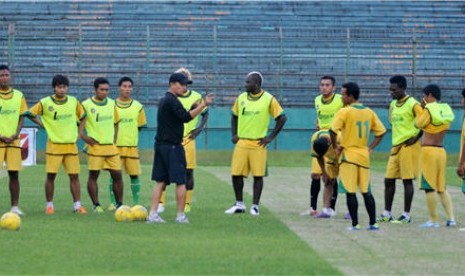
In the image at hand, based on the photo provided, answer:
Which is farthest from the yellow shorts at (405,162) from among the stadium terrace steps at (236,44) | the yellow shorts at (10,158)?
the stadium terrace steps at (236,44)

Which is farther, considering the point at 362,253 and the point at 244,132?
the point at 244,132

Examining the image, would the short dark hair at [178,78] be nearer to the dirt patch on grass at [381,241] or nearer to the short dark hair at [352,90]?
the short dark hair at [352,90]

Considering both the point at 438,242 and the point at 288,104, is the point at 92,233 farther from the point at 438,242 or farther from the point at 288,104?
the point at 288,104

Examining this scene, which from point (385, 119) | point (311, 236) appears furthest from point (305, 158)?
point (311, 236)

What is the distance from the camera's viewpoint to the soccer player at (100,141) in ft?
61.2

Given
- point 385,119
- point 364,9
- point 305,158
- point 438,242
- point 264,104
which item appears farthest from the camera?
point 364,9

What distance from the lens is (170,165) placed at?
54.1ft

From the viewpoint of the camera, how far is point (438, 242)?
14.5 meters

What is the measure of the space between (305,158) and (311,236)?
27.0 metres

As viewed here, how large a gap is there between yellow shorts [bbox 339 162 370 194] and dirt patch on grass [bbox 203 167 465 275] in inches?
23.1

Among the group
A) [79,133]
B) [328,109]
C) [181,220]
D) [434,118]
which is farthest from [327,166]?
[79,133]

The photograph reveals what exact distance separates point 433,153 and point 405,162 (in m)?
0.90

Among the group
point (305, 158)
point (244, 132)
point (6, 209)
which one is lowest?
point (305, 158)

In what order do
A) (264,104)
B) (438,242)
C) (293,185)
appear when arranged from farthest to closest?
(293,185) → (264,104) → (438,242)
